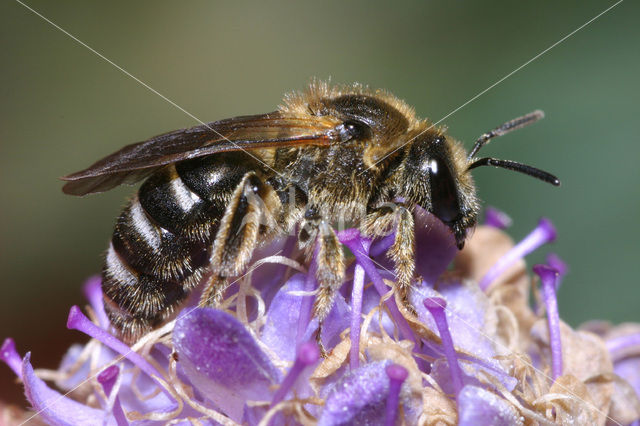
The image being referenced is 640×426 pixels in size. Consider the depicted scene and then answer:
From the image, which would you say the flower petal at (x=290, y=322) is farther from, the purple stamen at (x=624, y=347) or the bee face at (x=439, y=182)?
the purple stamen at (x=624, y=347)

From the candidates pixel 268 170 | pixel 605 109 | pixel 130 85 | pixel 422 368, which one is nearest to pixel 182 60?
pixel 130 85


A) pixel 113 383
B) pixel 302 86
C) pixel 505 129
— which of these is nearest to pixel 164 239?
pixel 113 383

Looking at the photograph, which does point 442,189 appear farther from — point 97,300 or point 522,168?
point 97,300

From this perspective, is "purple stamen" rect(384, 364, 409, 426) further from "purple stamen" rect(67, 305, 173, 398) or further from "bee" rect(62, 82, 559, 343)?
"purple stamen" rect(67, 305, 173, 398)

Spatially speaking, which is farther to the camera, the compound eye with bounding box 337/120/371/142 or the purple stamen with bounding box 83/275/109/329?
the purple stamen with bounding box 83/275/109/329

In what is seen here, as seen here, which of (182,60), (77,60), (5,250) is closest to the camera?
(5,250)

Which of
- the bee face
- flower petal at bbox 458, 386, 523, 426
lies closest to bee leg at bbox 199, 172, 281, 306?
the bee face

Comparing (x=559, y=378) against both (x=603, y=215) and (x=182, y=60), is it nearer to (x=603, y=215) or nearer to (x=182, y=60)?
(x=603, y=215)
